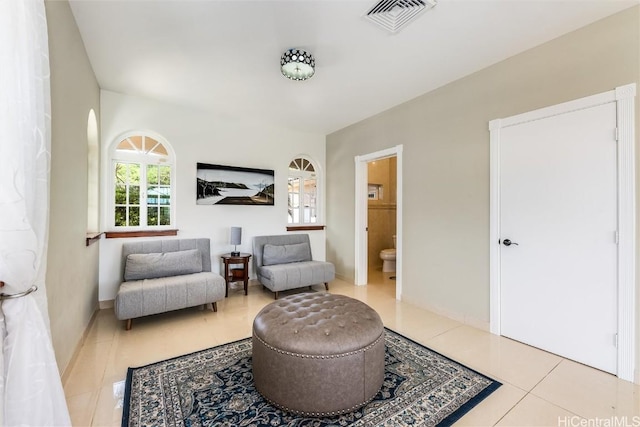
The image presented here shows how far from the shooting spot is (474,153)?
2.79 metres

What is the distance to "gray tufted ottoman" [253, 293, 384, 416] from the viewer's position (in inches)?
60.6

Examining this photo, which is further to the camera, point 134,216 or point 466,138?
point 134,216

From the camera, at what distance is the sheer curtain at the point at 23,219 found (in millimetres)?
1026

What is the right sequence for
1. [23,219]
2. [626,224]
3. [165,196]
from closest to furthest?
[23,219] → [626,224] → [165,196]

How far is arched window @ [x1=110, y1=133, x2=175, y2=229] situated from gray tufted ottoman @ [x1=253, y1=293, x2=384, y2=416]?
264 cm

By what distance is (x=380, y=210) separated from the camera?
5711mm

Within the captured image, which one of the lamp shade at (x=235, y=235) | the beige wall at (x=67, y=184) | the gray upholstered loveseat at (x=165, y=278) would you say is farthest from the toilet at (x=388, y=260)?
the beige wall at (x=67, y=184)

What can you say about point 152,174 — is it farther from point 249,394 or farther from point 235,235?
point 249,394

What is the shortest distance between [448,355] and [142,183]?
155 inches

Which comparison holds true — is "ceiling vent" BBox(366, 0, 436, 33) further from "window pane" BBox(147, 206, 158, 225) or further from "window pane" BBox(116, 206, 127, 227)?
"window pane" BBox(116, 206, 127, 227)

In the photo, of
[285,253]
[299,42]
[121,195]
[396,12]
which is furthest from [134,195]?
[396,12]

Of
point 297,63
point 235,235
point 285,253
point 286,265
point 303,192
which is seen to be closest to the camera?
point 297,63
